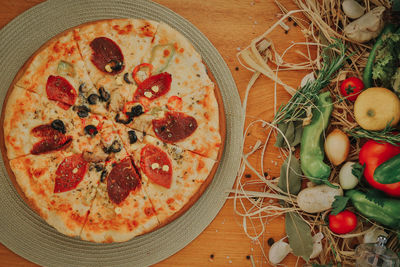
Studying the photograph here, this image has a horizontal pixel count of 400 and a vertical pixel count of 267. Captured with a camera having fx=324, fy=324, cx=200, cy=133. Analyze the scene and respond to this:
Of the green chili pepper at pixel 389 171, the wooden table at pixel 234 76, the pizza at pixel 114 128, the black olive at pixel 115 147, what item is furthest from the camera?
the wooden table at pixel 234 76

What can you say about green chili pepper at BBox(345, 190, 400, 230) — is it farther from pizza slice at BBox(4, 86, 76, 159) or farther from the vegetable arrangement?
pizza slice at BBox(4, 86, 76, 159)

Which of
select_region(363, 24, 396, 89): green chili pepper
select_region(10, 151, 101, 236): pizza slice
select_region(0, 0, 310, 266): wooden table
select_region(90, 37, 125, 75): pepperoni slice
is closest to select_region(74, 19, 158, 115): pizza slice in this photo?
select_region(90, 37, 125, 75): pepperoni slice

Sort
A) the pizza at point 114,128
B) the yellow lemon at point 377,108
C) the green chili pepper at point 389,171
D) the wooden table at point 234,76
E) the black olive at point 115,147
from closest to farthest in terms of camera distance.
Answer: the green chili pepper at point 389,171
the yellow lemon at point 377,108
the pizza at point 114,128
the black olive at point 115,147
the wooden table at point 234,76

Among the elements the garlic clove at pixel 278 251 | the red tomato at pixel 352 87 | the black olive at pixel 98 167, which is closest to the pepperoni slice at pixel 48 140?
the black olive at pixel 98 167

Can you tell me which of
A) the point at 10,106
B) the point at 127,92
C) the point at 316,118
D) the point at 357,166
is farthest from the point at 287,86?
the point at 10,106

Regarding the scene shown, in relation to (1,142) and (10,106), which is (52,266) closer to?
(1,142)

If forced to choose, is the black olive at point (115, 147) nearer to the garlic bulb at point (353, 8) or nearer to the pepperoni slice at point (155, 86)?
the pepperoni slice at point (155, 86)
